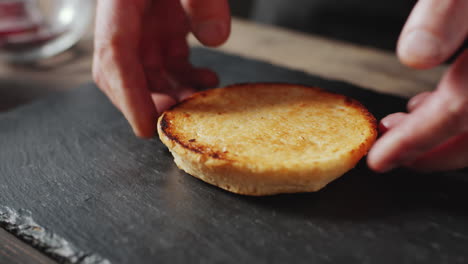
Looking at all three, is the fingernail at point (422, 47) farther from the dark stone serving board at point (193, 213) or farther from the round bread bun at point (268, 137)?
the dark stone serving board at point (193, 213)

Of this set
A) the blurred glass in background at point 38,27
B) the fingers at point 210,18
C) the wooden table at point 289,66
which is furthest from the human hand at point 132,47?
the blurred glass in background at point 38,27

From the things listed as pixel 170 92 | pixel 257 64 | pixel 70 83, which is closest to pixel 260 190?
pixel 170 92

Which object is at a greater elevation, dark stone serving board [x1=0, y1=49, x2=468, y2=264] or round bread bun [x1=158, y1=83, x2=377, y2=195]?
round bread bun [x1=158, y1=83, x2=377, y2=195]

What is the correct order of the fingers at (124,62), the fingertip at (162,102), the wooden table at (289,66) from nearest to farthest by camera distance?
the fingers at (124,62)
the fingertip at (162,102)
the wooden table at (289,66)

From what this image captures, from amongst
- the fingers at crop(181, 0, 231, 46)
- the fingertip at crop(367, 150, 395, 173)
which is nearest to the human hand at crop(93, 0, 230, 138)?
the fingers at crop(181, 0, 231, 46)

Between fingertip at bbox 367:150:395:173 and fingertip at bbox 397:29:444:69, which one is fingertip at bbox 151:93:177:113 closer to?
fingertip at bbox 367:150:395:173

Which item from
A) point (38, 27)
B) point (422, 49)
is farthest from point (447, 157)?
point (38, 27)

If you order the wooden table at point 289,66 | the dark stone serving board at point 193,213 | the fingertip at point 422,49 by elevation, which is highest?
the fingertip at point 422,49

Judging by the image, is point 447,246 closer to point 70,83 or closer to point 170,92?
point 170,92

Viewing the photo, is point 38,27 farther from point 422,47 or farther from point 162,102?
point 422,47
